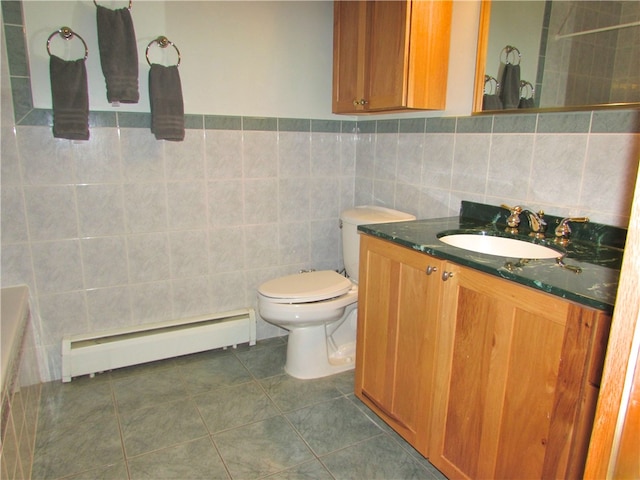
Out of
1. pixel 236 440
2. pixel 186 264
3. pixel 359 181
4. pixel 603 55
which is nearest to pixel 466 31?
pixel 603 55

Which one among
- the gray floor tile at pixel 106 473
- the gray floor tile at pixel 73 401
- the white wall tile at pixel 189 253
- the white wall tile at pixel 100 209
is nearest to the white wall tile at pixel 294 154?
the white wall tile at pixel 189 253

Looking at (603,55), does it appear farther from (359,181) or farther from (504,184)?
(359,181)

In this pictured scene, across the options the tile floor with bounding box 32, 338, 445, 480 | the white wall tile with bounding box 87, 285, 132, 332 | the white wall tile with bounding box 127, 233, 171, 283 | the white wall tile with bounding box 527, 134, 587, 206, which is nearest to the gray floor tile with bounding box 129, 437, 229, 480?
the tile floor with bounding box 32, 338, 445, 480

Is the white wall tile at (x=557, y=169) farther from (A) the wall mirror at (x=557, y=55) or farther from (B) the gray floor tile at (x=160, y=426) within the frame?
(B) the gray floor tile at (x=160, y=426)

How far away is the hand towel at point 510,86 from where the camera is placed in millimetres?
1733

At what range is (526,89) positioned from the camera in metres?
1.69

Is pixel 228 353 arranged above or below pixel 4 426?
below

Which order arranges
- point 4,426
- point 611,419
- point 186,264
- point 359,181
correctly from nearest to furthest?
point 611,419 < point 4,426 < point 186,264 < point 359,181

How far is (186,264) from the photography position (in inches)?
95.2

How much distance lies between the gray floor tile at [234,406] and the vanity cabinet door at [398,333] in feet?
1.58

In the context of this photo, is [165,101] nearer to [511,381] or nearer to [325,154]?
[325,154]

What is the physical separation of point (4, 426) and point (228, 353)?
1364mm

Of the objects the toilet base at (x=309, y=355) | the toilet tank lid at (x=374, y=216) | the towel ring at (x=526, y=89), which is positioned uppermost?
the towel ring at (x=526, y=89)

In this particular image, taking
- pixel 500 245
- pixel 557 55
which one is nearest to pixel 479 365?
pixel 500 245
